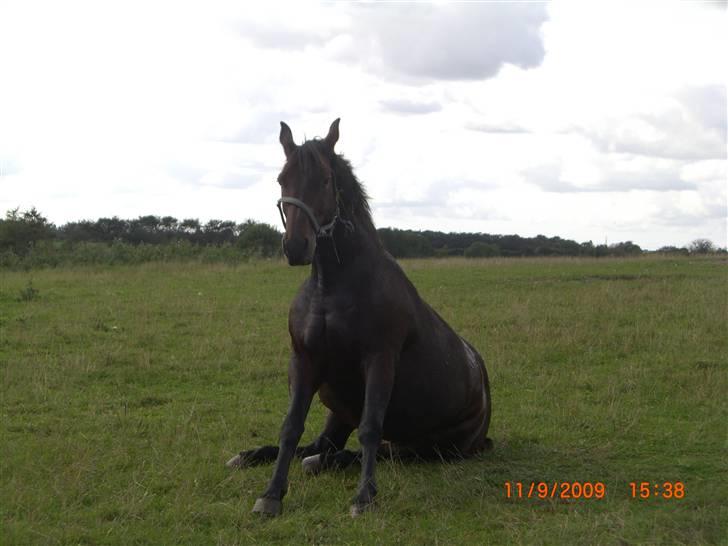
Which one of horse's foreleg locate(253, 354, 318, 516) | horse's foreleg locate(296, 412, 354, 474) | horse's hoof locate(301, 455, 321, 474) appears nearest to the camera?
horse's foreleg locate(253, 354, 318, 516)

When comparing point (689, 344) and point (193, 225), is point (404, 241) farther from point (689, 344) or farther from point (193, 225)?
point (689, 344)

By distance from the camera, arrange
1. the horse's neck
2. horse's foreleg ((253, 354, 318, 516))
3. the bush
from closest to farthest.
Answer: horse's foreleg ((253, 354, 318, 516))
the horse's neck
the bush

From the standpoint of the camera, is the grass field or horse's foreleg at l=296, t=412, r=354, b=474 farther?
horse's foreleg at l=296, t=412, r=354, b=474

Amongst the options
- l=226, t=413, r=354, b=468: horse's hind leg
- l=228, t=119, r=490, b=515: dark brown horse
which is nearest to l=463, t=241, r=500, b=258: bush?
l=226, t=413, r=354, b=468: horse's hind leg

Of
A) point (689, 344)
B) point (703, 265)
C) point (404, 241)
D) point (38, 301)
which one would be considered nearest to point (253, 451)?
point (689, 344)

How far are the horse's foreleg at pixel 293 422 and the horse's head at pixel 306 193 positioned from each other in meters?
1.01

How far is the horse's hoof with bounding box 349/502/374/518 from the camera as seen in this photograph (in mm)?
5695

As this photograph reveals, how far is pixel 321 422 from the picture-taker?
8812 mm

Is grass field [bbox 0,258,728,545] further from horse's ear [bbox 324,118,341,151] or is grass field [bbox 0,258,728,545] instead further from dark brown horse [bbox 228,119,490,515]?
horse's ear [bbox 324,118,341,151]

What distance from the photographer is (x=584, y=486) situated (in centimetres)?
634

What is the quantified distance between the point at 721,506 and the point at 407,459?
2499 millimetres

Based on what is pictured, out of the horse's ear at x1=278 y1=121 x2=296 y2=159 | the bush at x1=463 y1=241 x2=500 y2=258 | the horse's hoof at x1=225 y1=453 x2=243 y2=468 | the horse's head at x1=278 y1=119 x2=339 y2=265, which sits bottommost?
the horse's hoof at x1=225 y1=453 x2=243 y2=468

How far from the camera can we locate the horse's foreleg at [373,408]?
6.04 meters
